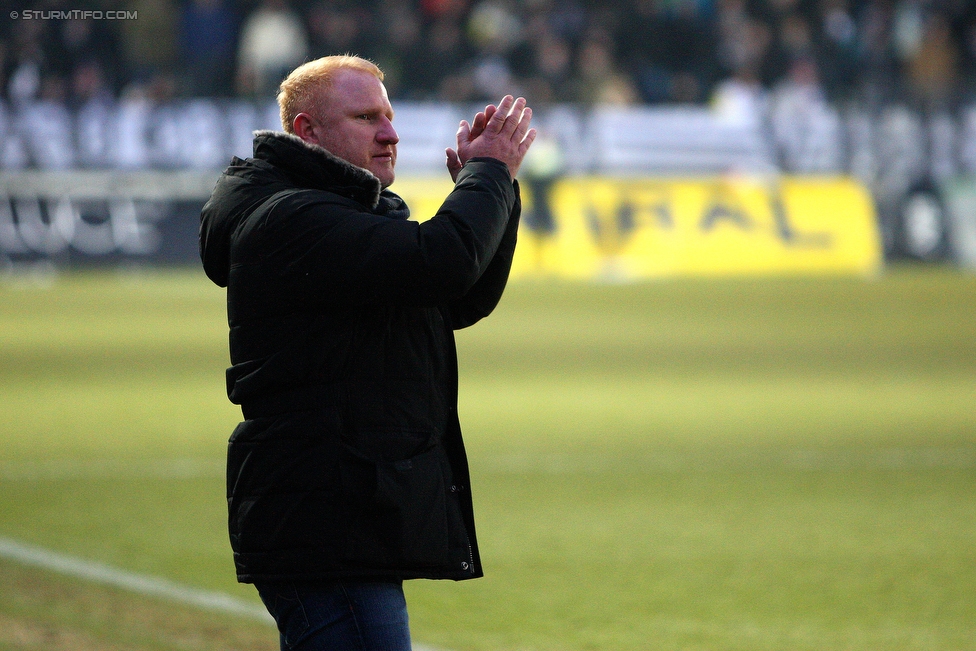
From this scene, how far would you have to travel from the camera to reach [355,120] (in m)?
2.75

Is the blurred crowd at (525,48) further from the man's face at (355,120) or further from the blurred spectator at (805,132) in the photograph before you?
the man's face at (355,120)

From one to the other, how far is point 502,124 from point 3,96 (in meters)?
19.9

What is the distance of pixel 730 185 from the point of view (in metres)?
21.5

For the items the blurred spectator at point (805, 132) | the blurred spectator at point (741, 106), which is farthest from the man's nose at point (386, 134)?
the blurred spectator at point (741, 106)

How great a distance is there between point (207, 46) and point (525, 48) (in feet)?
18.0

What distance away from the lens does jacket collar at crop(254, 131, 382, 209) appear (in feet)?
8.91

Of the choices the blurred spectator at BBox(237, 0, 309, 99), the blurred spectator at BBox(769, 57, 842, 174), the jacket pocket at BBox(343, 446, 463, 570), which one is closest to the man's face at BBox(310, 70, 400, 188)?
the jacket pocket at BBox(343, 446, 463, 570)

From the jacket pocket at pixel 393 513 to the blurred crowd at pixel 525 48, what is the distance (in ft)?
64.3

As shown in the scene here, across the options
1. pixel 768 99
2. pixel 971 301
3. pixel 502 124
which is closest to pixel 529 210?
pixel 768 99

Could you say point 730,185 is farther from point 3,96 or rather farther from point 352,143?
point 352,143

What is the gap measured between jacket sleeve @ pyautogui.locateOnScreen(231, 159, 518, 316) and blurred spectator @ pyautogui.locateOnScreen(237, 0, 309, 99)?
68.1 feet

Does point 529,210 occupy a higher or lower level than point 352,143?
lower

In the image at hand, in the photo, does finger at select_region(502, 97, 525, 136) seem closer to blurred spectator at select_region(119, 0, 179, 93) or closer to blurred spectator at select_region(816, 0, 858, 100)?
blurred spectator at select_region(119, 0, 179, 93)

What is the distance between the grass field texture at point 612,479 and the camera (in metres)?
5.36
